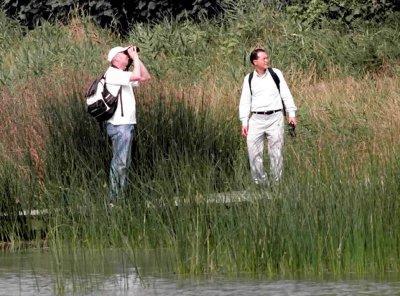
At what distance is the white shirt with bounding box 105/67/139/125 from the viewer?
46.0 feet

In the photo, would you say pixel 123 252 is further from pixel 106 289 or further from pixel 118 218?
pixel 106 289

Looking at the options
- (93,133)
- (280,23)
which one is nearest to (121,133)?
(93,133)

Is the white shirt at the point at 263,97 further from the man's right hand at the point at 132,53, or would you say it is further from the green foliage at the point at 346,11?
the green foliage at the point at 346,11

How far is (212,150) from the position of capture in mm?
15195

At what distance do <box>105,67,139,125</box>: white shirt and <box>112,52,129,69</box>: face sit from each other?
9 cm

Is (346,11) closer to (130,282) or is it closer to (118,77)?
(118,77)

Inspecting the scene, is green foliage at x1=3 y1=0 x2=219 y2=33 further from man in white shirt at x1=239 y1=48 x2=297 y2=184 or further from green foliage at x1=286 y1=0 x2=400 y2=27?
man in white shirt at x1=239 y1=48 x2=297 y2=184

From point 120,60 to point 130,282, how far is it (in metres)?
4.40

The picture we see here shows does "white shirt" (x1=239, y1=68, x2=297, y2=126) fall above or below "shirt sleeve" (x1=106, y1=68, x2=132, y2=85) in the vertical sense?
below

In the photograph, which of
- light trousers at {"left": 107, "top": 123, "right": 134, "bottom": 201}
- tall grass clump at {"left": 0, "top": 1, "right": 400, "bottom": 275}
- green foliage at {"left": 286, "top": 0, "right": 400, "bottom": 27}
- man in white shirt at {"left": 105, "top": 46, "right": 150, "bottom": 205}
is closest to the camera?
tall grass clump at {"left": 0, "top": 1, "right": 400, "bottom": 275}

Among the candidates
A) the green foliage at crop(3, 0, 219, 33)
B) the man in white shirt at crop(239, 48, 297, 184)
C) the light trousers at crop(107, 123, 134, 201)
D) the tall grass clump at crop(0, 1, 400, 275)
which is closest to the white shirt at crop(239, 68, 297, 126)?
the man in white shirt at crop(239, 48, 297, 184)

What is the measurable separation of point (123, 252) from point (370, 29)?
12.0 meters

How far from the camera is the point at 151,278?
10297 millimetres

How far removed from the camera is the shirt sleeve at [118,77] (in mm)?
14016
